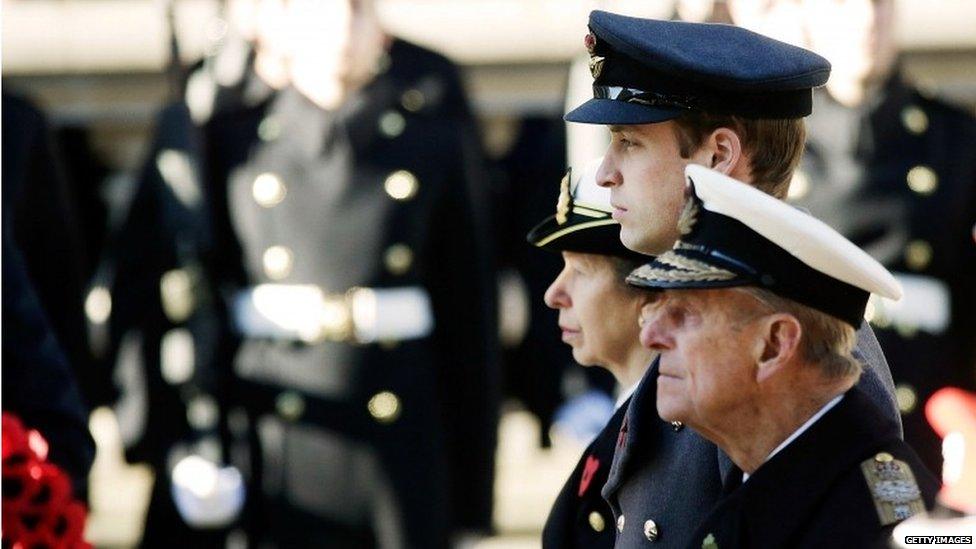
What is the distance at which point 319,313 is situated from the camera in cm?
637

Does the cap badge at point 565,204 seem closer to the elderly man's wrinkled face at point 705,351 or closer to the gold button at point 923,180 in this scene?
the elderly man's wrinkled face at point 705,351

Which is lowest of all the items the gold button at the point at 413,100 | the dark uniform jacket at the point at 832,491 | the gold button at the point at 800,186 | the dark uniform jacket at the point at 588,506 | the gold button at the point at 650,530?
the gold button at the point at 413,100

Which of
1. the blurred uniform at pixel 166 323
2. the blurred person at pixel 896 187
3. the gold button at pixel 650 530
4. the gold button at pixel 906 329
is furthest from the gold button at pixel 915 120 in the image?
the gold button at pixel 650 530

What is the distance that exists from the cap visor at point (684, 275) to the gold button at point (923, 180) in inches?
131

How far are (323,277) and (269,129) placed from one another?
1.47ft

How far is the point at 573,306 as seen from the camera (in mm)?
3945

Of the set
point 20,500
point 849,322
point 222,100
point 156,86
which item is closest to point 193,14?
point 222,100

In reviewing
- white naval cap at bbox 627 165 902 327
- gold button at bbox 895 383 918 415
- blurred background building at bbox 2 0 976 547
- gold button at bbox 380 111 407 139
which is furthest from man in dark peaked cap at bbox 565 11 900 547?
blurred background building at bbox 2 0 976 547

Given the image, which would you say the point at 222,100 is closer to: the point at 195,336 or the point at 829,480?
the point at 195,336

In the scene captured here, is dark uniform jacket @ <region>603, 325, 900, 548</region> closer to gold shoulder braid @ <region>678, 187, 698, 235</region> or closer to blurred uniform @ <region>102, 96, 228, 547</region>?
gold shoulder braid @ <region>678, 187, 698, 235</region>

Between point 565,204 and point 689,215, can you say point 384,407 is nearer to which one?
point 565,204

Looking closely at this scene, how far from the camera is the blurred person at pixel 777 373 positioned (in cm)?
296

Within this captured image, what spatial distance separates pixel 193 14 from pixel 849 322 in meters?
4.96

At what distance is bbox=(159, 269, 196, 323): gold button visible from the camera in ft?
21.2
